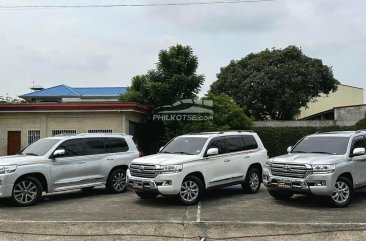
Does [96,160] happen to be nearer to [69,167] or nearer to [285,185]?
[69,167]

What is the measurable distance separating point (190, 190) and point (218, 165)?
1292 millimetres

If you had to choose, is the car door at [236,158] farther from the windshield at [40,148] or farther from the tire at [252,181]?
Answer: the windshield at [40,148]

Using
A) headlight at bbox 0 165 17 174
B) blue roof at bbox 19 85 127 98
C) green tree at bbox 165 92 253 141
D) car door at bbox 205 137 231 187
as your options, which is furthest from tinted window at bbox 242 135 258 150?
blue roof at bbox 19 85 127 98

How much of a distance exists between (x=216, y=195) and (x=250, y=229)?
4808 mm

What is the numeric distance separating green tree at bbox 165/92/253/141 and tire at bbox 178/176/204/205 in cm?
1338

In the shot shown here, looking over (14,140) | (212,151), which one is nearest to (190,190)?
(212,151)

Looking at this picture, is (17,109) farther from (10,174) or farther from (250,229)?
(250,229)

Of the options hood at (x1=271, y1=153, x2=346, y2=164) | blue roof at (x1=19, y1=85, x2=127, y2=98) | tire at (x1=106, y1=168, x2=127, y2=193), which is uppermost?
blue roof at (x1=19, y1=85, x2=127, y2=98)

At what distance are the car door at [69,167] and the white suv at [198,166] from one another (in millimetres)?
1897

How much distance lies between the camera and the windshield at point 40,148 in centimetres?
1253

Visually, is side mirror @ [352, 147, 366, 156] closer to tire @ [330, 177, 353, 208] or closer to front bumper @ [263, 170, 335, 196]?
tire @ [330, 177, 353, 208]

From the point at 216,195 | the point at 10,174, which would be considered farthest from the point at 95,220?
the point at 216,195

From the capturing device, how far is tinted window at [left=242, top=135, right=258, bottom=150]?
1370 centimetres

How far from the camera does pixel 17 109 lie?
2566cm
